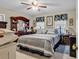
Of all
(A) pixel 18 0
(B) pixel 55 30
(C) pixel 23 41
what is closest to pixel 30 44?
(C) pixel 23 41

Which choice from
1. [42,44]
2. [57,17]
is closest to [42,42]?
[42,44]

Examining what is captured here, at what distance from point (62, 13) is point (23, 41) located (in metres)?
3.74

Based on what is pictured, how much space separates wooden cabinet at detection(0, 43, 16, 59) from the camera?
1100mm

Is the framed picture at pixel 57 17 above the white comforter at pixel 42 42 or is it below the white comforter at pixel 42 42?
above

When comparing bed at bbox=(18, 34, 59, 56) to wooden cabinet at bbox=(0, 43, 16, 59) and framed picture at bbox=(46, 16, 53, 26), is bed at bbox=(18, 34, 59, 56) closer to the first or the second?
wooden cabinet at bbox=(0, 43, 16, 59)

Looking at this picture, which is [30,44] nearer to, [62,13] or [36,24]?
[62,13]

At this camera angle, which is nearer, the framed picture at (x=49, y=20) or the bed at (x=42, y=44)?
the bed at (x=42, y=44)

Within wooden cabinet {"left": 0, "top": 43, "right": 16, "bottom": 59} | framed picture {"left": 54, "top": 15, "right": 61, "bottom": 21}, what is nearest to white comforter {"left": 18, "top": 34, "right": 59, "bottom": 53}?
wooden cabinet {"left": 0, "top": 43, "right": 16, "bottom": 59}

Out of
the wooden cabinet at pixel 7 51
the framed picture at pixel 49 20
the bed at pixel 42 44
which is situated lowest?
the bed at pixel 42 44

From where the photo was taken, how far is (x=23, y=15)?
8727 mm

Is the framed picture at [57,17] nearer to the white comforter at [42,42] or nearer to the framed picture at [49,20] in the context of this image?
the framed picture at [49,20]

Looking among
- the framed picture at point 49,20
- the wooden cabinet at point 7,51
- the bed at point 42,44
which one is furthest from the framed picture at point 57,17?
the wooden cabinet at point 7,51

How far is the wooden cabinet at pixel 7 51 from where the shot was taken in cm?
110

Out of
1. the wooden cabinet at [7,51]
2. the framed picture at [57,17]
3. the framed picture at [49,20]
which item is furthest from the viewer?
the framed picture at [49,20]
